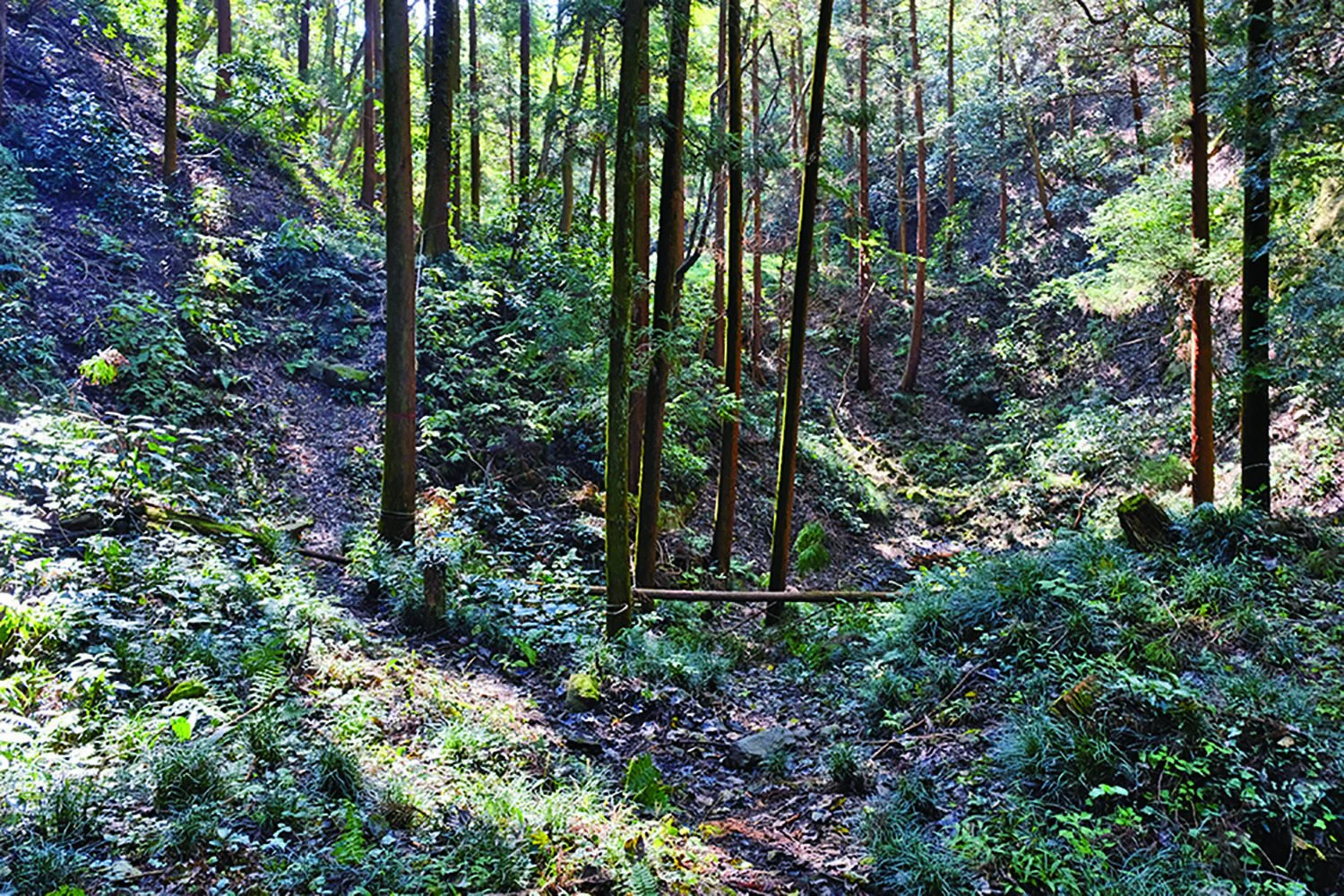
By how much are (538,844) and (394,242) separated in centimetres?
774

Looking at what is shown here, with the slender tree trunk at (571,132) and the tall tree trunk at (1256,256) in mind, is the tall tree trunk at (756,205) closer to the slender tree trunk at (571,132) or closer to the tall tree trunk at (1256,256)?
the slender tree trunk at (571,132)

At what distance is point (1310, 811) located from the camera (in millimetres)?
4805

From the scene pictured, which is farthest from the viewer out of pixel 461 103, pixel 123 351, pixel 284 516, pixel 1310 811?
pixel 461 103

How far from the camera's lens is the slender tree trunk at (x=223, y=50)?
19.1 meters

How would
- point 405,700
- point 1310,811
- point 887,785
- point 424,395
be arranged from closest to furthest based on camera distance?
point 1310,811 < point 887,785 < point 405,700 < point 424,395

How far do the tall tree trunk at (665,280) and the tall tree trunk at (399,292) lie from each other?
313 centimetres

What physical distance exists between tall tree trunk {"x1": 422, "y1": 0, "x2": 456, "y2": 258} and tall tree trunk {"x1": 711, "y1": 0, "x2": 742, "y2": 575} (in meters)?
5.83

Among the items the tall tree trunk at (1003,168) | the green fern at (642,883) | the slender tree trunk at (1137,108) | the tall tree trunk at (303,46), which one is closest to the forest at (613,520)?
the green fern at (642,883)

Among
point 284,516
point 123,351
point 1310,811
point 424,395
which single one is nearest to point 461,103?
point 424,395

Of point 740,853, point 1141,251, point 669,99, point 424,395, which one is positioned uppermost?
point 669,99

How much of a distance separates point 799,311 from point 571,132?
3.96 m

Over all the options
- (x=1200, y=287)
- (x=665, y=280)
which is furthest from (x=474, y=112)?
(x=1200, y=287)

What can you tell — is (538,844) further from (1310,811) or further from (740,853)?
(1310,811)

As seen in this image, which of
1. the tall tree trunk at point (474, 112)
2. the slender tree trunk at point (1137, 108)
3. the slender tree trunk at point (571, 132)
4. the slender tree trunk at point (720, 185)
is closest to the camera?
the slender tree trunk at point (571, 132)
